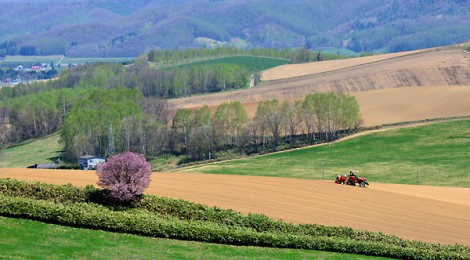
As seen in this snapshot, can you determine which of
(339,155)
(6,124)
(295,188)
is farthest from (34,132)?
(295,188)

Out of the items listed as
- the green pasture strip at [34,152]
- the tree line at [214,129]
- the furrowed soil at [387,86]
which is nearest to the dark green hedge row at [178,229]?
the green pasture strip at [34,152]

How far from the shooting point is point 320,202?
158 ft

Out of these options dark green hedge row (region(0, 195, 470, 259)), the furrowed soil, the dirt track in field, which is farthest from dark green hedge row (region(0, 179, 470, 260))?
the furrowed soil

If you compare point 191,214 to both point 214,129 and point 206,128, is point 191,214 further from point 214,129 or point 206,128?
point 214,129

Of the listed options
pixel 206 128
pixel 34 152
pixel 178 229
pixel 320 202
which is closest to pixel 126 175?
pixel 178 229

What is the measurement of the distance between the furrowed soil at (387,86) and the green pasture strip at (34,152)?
24.2m

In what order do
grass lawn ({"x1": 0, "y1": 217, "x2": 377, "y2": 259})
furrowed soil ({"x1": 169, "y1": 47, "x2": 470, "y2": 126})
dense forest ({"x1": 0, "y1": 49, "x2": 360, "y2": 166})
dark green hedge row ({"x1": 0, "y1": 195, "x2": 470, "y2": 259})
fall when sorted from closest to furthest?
grass lawn ({"x1": 0, "y1": 217, "x2": 377, "y2": 259})
dark green hedge row ({"x1": 0, "y1": 195, "x2": 470, "y2": 259})
dense forest ({"x1": 0, "y1": 49, "x2": 360, "y2": 166})
furrowed soil ({"x1": 169, "y1": 47, "x2": 470, "y2": 126})

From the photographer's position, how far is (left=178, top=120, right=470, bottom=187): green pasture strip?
77.2 metres

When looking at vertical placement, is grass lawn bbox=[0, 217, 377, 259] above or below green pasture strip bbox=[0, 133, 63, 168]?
below

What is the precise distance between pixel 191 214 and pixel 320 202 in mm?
9861

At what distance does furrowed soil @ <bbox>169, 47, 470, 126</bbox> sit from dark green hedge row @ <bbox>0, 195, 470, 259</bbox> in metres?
74.4

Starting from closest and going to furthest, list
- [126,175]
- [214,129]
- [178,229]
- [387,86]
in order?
[178,229], [126,175], [214,129], [387,86]

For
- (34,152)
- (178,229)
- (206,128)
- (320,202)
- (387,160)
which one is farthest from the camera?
(34,152)

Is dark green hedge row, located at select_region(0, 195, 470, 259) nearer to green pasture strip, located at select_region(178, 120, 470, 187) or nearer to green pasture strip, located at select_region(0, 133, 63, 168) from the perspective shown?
green pasture strip, located at select_region(178, 120, 470, 187)
